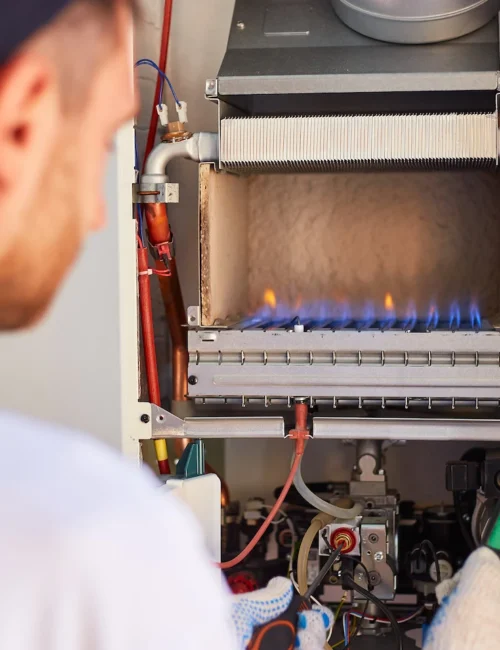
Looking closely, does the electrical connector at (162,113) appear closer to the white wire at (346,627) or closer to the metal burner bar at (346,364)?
the metal burner bar at (346,364)

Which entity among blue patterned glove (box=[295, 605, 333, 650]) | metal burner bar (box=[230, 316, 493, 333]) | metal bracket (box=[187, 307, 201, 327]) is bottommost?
blue patterned glove (box=[295, 605, 333, 650])

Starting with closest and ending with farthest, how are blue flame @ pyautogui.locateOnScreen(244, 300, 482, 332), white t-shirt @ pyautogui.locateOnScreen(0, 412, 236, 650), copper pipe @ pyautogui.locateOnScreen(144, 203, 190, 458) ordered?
white t-shirt @ pyautogui.locateOnScreen(0, 412, 236, 650)
copper pipe @ pyautogui.locateOnScreen(144, 203, 190, 458)
blue flame @ pyautogui.locateOnScreen(244, 300, 482, 332)

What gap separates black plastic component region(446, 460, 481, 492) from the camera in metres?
1.49

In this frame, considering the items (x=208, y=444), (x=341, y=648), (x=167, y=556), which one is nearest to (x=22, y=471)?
(x=167, y=556)

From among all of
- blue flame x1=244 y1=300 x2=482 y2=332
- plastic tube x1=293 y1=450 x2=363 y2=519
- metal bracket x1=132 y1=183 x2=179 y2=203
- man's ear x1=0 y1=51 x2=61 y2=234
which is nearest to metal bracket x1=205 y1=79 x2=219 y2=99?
metal bracket x1=132 y1=183 x2=179 y2=203

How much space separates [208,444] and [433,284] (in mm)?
578

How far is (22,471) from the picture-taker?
42 centimetres

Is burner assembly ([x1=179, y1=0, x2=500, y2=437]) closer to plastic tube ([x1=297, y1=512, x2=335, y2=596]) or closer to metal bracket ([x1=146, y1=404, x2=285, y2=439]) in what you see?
metal bracket ([x1=146, y1=404, x2=285, y2=439])

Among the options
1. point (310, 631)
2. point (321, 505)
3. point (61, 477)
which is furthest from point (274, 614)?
point (61, 477)

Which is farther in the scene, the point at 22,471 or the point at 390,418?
the point at 390,418

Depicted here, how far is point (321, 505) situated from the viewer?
149cm

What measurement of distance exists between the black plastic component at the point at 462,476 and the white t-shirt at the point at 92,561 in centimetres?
110

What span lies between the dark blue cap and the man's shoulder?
7.1 inches

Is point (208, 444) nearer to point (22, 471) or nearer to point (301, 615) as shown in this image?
point (301, 615)
